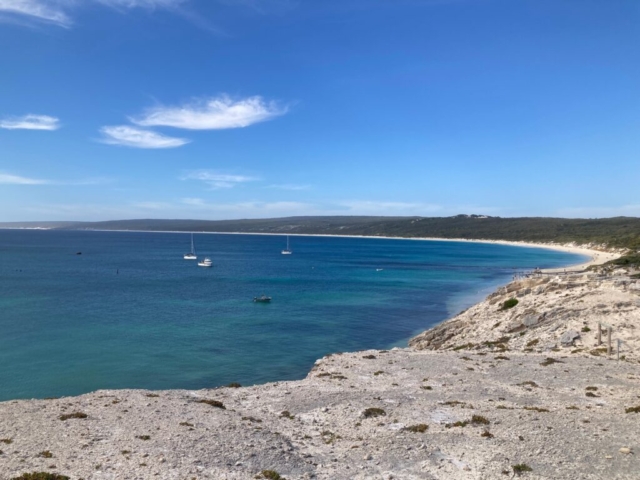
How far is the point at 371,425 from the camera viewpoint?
17672mm

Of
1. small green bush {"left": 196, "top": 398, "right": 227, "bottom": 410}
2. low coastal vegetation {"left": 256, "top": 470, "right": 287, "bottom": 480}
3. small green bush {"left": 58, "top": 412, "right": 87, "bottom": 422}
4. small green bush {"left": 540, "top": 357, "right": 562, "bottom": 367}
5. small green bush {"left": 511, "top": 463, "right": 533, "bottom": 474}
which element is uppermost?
small green bush {"left": 511, "top": 463, "right": 533, "bottom": 474}

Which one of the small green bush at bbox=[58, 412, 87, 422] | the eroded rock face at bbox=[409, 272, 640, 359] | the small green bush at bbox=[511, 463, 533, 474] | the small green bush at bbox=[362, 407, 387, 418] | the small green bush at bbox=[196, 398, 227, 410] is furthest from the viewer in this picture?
the eroded rock face at bbox=[409, 272, 640, 359]

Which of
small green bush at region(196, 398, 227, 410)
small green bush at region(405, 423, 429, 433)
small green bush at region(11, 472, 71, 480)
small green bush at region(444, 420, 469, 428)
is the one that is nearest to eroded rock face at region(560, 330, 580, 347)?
small green bush at region(444, 420, 469, 428)

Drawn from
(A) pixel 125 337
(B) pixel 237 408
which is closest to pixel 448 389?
(B) pixel 237 408

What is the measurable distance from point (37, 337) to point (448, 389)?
117 feet

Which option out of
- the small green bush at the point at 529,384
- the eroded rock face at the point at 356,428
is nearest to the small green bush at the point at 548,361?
the eroded rock face at the point at 356,428

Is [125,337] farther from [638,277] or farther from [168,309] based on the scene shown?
[638,277]

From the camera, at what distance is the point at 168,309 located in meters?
56.0

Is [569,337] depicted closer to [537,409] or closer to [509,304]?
[509,304]

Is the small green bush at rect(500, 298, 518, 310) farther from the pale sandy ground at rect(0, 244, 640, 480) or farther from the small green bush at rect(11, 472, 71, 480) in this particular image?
the small green bush at rect(11, 472, 71, 480)

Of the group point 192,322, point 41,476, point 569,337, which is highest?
point 41,476

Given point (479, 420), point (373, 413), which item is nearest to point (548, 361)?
point (479, 420)

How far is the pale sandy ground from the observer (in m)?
13.8

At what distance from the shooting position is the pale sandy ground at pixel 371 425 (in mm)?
13789
